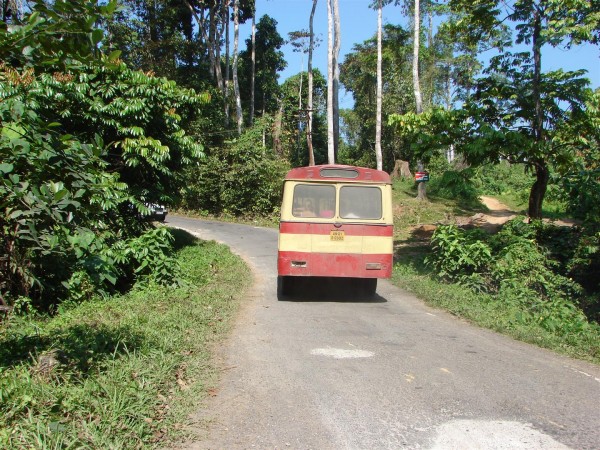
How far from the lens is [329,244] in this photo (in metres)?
9.59

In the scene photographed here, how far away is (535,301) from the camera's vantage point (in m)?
9.76

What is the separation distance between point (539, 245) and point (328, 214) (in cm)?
607

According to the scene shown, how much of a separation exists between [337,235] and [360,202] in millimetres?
787

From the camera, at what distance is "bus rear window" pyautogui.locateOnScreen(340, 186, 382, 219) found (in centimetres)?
972

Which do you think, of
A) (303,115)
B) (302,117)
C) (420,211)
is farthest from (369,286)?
(303,115)

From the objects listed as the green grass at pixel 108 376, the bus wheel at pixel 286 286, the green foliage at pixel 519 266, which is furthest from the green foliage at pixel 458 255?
the green grass at pixel 108 376

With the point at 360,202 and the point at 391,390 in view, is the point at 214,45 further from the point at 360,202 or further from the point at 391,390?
the point at 391,390

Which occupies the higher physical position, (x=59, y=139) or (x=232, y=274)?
(x=59, y=139)

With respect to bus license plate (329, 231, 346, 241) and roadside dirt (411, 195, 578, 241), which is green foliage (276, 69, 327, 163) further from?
bus license plate (329, 231, 346, 241)

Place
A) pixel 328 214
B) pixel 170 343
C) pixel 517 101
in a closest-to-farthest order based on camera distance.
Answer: pixel 170 343 → pixel 328 214 → pixel 517 101

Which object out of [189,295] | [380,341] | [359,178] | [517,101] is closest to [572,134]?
[517,101]

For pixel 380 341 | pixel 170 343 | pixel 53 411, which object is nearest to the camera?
pixel 53 411

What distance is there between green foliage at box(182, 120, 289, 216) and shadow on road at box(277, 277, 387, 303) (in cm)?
1759

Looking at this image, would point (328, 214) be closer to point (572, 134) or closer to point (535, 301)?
point (535, 301)
